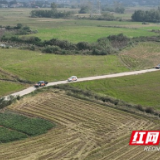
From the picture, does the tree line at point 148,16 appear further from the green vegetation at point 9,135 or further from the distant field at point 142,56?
the green vegetation at point 9,135

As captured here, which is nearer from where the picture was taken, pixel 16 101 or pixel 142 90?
pixel 16 101

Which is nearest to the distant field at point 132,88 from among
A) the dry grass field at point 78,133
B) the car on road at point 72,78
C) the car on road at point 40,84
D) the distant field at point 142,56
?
the car on road at point 72,78

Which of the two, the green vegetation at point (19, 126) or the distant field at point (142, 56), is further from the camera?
the distant field at point (142, 56)

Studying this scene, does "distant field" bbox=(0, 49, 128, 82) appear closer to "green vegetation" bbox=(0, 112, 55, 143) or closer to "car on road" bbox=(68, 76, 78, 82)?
"car on road" bbox=(68, 76, 78, 82)

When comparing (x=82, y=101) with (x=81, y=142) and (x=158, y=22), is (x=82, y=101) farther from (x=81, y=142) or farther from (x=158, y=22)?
(x=158, y=22)

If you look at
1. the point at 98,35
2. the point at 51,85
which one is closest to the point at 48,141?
the point at 51,85

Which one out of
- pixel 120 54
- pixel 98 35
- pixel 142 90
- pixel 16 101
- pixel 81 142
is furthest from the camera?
pixel 98 35

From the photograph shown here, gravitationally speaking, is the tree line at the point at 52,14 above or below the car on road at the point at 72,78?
above

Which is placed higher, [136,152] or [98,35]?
[98,35]
